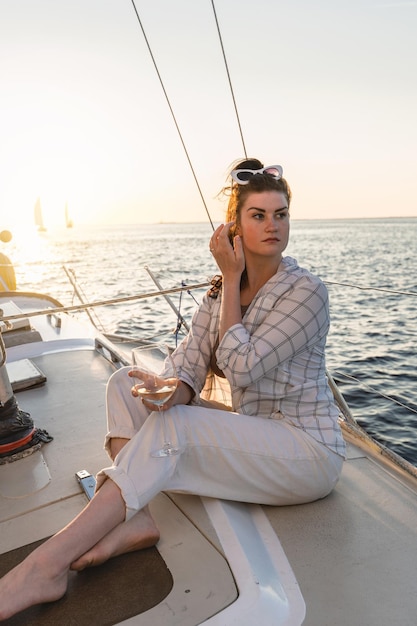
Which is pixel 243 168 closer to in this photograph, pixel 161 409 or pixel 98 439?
pixel 161 409

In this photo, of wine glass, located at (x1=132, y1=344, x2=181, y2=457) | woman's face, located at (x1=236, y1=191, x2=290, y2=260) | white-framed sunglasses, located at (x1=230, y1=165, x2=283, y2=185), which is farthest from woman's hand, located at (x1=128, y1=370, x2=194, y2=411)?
white-framed sunglasses, located at (x1=230, y1=165, x2=283, y2=185)

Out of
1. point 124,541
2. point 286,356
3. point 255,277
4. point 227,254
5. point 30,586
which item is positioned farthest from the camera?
point 255,277

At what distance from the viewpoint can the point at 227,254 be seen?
1938mm

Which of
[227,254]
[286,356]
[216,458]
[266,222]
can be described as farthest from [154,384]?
[266,222]

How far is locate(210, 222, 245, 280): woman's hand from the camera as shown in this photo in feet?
6.31

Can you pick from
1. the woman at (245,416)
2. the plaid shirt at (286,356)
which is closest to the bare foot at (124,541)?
the woman at (245,416)

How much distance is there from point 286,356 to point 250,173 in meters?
0.75

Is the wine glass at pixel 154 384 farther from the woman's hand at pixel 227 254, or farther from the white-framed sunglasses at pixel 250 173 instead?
the white-framed sunglasses at pixel 250 173

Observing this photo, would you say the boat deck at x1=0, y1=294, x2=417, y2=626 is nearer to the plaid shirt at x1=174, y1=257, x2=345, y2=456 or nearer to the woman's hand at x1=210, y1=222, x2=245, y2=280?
the plaid shirt at x1=174, y1=257, x2=345, y2=456

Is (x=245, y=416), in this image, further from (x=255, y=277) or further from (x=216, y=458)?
(x=255, y=277)

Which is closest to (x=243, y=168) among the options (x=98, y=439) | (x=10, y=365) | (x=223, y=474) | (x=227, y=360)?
(x=227, y=360)

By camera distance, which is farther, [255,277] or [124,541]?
[255,277]

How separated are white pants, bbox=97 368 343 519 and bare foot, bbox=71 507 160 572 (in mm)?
81

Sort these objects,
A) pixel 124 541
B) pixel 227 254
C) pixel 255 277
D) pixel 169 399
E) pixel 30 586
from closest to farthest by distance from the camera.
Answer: pixel 30 586
pixel 124 541
pixel 169 399
pixel 227 254
pixel 255 277
